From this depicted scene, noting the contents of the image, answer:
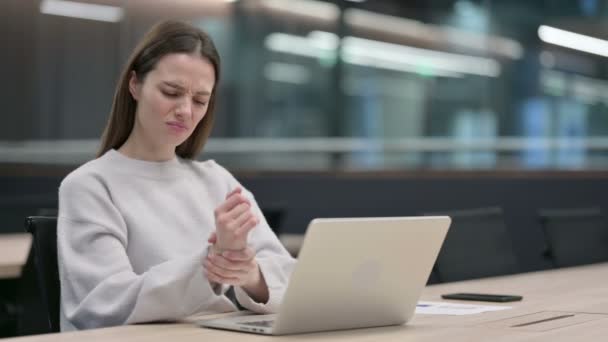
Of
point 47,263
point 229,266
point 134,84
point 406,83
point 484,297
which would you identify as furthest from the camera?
point 406,83

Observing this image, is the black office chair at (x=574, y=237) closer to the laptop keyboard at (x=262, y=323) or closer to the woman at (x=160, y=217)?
the woman at (x=160, y=217)

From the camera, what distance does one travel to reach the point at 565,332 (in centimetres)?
181

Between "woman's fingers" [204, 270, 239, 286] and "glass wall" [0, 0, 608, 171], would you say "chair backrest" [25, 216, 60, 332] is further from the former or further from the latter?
"glass wall" [0, 0, 608, 171]

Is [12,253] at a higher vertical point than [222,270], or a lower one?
lower

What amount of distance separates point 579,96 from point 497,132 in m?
0.61

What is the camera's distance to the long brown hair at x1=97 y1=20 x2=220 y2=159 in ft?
7.05

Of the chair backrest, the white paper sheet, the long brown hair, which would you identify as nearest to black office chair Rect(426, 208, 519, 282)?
the white paper sheet

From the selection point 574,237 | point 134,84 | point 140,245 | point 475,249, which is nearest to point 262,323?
point 140,245

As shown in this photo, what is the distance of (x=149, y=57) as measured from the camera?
2152mm

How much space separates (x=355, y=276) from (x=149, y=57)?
2.38 feet

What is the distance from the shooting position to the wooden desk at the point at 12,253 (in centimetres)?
343

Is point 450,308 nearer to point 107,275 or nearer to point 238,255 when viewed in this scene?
point 238,255

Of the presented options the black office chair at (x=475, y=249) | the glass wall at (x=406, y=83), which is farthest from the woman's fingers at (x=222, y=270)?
the glass wall at (x=406, y=83)

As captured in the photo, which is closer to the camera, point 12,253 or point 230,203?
point 230,203
